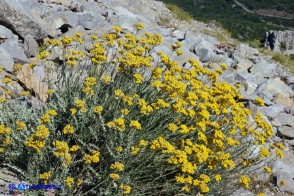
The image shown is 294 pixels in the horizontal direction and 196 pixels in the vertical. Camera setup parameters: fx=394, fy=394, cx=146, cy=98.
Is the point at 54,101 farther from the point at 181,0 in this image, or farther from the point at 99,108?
the point at 181,0

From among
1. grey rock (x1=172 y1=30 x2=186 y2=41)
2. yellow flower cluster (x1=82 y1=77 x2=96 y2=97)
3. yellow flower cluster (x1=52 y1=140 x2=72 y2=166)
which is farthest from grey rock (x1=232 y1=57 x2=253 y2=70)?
yellow flower cluster (x1=52 y1=140 x2=72 y2=166)

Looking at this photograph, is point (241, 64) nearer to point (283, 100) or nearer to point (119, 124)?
point (283, 100)

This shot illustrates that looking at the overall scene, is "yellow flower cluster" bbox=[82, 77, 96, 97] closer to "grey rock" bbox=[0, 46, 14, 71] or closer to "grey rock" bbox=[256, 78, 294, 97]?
"grey rock" bbox=[0, 46, 14, 71]

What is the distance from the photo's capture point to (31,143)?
378 centimetres

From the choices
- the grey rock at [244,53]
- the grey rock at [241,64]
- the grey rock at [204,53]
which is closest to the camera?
the grey rock at [204,53]

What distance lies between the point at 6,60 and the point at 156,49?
3.60 meters

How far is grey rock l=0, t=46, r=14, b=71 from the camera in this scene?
21.1ft

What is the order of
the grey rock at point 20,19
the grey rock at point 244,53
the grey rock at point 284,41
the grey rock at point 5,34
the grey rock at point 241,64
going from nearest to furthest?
the grey rock at point 5,34
the grey rock at point 20,19
the grey rock at point 241,64
the grey rock at point 244,53
the grey rock at point 284,41

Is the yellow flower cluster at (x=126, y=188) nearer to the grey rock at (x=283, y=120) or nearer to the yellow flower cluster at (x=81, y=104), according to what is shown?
the yellow flower cluster at (x=81, y=104)

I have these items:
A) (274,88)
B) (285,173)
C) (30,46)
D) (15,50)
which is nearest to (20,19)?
(30,46)

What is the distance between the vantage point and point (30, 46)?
7.57m

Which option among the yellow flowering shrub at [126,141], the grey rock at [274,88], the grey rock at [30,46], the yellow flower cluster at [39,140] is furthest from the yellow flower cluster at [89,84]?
the grey rock at [274,88]

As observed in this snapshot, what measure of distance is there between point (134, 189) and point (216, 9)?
11005 centimetres

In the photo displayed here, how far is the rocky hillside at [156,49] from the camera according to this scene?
261 inches
